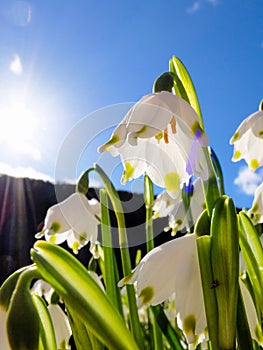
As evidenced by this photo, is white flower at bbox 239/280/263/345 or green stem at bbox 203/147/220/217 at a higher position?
green stem at bbox 203/147/220/217

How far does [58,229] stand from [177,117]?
471 mm

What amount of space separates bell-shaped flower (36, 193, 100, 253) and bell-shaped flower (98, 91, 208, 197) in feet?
0.99

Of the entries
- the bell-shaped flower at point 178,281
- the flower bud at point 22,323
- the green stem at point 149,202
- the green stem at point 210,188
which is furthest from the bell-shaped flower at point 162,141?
the green stem at point 149,202

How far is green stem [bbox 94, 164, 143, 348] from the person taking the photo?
0.91 m

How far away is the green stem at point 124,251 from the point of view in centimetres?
91

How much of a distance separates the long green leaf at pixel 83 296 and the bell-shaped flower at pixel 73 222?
0.48m

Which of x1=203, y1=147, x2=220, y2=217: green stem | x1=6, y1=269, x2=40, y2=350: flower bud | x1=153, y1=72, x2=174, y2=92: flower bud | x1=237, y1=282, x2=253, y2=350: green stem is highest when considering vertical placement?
x1=153, y1=72, x2=174, y2=92: flower bud

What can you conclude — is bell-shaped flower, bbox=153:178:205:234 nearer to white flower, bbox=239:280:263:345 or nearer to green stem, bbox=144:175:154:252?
green stem, bbox=144:175:154:252

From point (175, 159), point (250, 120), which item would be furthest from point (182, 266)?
Result: point (250, 120)

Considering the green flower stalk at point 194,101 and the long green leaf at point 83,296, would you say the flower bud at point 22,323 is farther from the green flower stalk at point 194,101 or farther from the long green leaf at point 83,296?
the green flower stalk at point 194,101

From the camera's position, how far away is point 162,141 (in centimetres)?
81

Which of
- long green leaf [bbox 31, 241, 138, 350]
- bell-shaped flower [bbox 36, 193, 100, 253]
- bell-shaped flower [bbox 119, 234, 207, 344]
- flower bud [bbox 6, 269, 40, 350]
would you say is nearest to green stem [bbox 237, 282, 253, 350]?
bell-shaped flower [bbox 119, 234, 207, 344]

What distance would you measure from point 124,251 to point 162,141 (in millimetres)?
266

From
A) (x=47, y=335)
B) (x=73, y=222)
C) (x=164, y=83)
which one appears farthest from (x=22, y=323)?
(x=73, y=222)
